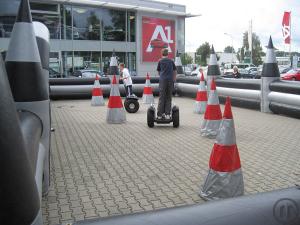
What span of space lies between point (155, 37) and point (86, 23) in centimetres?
751

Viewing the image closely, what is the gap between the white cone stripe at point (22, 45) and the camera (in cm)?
295

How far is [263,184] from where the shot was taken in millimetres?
4531

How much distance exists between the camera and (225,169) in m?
3.83

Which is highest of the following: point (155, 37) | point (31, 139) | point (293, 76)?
point (155, 37)

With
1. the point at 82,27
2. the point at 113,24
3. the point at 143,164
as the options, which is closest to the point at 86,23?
the point at 82,27

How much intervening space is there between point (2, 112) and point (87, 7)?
3431 cm

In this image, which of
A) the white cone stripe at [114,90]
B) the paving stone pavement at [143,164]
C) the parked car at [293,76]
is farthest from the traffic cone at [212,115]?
the parked car at [293,76]

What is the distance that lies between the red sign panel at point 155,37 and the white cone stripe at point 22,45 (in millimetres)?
34770

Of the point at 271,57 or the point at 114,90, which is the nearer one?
the point at 114,90

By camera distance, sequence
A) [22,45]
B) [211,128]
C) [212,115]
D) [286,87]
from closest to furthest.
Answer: [22,45], [212,115], [211,128], [286,87]

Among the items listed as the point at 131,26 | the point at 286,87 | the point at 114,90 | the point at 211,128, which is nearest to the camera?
the point at 211,128

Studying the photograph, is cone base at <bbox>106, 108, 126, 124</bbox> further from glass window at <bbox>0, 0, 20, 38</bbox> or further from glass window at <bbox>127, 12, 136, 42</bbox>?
glass window at <bbox>127, 12, 136, 42</bbox>

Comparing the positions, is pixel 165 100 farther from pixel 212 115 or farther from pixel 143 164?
pixel 143 164

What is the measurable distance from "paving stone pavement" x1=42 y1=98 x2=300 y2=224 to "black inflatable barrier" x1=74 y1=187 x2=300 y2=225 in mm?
1703
